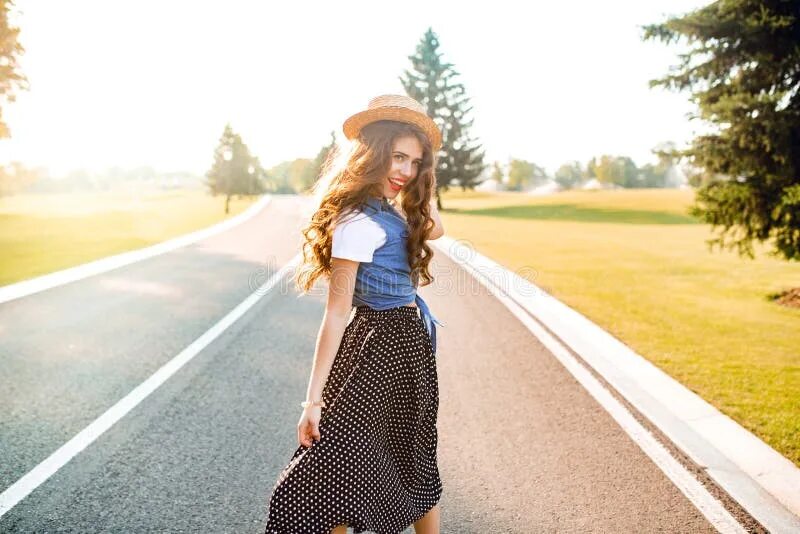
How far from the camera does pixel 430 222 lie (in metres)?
2.47

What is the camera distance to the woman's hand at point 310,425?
6.98ft

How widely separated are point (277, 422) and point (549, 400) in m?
2.21

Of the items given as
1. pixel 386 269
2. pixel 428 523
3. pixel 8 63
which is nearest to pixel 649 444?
pixel 428 523

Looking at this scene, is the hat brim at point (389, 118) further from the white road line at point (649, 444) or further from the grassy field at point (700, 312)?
the grassy field at point (700, 312)

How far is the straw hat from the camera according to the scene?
2.32 meters

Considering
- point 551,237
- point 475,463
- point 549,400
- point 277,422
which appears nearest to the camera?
point 475,463

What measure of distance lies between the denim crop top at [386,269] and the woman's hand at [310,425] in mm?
462

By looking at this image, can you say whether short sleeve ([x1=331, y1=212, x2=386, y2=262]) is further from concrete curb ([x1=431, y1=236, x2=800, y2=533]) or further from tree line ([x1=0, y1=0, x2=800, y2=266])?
tree line ([x1=0, y1=0, x2=800, y2=266])

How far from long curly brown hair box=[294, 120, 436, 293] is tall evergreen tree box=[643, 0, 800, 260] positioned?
26.9 feet

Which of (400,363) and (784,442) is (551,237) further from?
(400,363)

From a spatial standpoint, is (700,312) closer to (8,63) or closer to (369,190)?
(369,190)

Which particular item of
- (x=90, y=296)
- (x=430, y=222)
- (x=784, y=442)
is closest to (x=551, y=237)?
(x=90, y=296)

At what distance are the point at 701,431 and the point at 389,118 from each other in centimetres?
336

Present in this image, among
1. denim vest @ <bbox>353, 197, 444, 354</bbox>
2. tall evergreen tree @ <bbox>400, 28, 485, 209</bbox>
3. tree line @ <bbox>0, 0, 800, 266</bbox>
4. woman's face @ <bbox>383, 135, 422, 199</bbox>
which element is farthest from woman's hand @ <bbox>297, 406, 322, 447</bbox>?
tall evergreen tree @ <bbox>400, 28, 485, 209</bbox>
